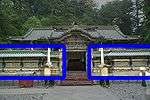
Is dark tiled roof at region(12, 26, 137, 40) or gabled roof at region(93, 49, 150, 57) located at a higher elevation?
dark tiled roof at region(12, 26, 137, 40)

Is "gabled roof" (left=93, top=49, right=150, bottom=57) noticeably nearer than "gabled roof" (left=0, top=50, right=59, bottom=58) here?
No

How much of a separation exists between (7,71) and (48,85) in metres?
2.97

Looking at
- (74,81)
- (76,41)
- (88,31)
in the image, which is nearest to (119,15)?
(88,31)

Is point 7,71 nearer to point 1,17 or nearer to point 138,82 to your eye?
point 138,82

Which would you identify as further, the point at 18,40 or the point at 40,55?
the point at 18,40

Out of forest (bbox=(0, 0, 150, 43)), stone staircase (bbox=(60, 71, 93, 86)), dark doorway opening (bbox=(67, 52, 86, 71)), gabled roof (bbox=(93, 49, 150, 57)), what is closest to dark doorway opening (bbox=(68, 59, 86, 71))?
dark doorway opening (bbox=(67, 52, 86, 71))

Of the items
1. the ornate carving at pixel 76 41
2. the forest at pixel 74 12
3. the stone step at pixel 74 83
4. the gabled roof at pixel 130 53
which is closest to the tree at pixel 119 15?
the forest at pixel 74 12

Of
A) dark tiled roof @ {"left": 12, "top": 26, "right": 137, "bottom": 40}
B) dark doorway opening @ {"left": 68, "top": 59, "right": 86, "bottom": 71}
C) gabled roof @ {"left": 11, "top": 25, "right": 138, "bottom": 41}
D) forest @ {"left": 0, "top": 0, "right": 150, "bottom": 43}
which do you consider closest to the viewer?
dark doorway opening @ {"left": 68, "top": 59, "right": 86, "bottom": 71}

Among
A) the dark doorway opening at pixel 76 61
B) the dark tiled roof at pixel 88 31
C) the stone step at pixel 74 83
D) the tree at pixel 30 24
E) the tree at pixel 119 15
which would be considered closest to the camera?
the stone step at pixel 74 83

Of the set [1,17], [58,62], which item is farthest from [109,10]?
[58,62]

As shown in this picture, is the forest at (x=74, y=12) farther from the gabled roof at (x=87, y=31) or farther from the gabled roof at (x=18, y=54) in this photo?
the gabled roof at (x=18, y=54)

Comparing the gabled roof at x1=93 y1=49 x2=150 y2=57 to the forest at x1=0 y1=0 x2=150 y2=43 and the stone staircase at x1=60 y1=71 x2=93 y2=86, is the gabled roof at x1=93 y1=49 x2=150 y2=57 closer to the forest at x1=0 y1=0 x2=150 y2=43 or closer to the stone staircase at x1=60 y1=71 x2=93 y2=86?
the stone staircase at x1=60 y1=71 x2=93 y2=86

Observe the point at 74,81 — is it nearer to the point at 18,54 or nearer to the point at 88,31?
the point at 18,54

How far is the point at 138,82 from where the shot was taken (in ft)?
61.6
